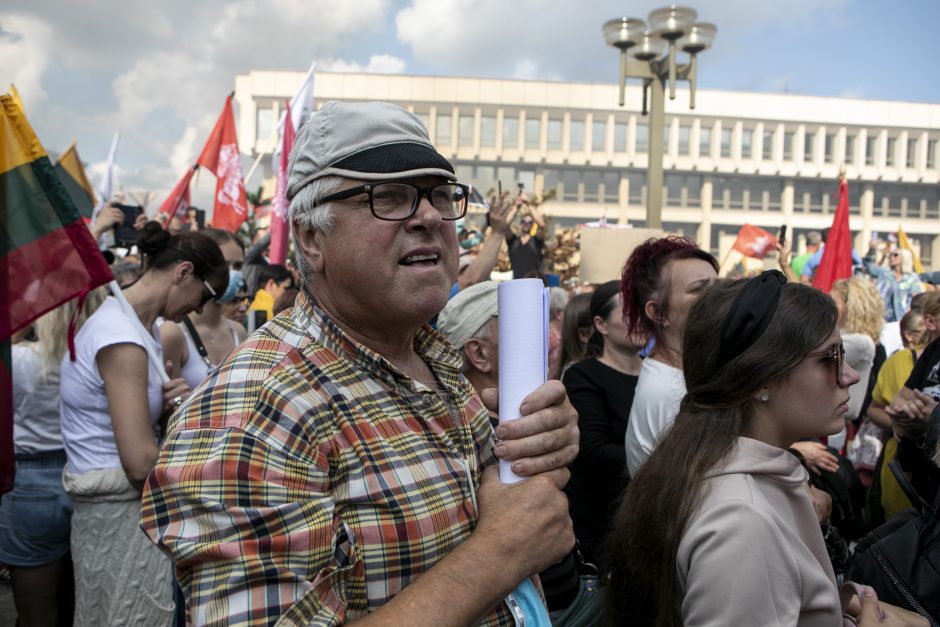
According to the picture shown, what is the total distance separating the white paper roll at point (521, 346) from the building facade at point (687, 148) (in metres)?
62.2

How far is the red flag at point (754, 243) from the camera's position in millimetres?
12156

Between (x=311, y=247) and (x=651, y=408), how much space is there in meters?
1.73

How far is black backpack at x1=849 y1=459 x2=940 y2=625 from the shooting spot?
226cm

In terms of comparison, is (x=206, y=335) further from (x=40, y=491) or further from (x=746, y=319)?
(x=746, y=319)

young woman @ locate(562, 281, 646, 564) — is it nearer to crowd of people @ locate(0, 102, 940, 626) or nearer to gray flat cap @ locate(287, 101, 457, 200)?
crowd of people @ locate(0, 102, 940, 626)

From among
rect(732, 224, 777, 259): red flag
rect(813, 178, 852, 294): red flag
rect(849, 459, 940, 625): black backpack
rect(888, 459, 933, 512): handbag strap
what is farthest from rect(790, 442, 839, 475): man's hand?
rect(732, 224, 777, 259): red flag

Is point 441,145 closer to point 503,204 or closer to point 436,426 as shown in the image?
point 503,204

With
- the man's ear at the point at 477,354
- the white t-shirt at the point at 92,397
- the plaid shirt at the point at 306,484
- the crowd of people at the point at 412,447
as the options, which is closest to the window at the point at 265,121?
the crowd of people at the point at 412,447

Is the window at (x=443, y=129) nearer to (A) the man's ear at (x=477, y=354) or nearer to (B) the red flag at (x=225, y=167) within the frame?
(B) the red flag at (x=225, y=167)

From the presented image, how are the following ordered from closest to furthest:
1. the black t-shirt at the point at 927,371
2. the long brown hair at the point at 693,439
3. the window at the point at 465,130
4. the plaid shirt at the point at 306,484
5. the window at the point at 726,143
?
the plaid shirt at the point at 306,484 → the long brown hair at the point at 693,439 → the black t-shirt at the point at 927,371 → the window at the point at 465,130 → the window at the point at 726,143

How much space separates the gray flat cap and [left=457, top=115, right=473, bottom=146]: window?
63.6 metres

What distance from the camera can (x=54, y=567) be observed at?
354cm

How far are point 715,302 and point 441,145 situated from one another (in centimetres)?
6098

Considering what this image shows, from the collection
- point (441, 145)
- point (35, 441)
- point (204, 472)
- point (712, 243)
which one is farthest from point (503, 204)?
point (712, 243)
